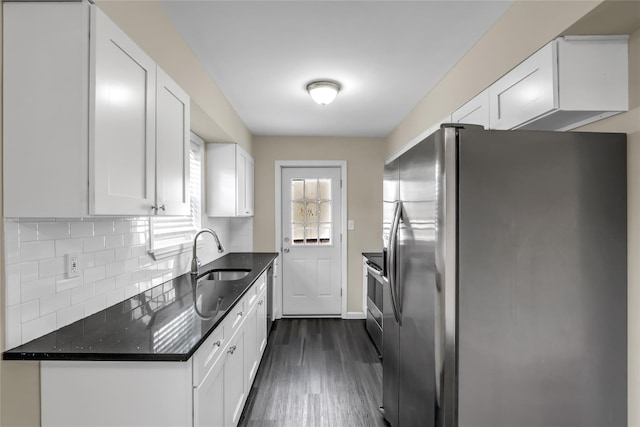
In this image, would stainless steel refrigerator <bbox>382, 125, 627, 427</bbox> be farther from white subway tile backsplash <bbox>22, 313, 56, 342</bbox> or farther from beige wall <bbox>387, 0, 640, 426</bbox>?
white subway tile backsplash <bbox>22, 313, 56, 342</bbox>

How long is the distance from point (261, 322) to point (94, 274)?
1.66m

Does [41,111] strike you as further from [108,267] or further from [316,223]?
[316,223]

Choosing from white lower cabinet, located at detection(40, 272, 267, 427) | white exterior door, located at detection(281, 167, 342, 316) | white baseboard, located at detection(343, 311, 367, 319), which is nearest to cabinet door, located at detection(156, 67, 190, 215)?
white lower cabinet, located at detection(40, 272, 267, 427)

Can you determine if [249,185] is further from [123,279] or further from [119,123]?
[119,123]

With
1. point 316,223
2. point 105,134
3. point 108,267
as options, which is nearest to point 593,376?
point 105,134

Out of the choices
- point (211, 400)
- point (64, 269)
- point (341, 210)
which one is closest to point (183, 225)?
point (64, 269)

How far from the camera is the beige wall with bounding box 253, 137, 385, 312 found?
4.40m

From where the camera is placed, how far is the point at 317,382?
2682 mm

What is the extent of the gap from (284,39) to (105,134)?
1268 mm

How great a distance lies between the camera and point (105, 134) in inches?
44.3

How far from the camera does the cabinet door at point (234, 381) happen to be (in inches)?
68.9

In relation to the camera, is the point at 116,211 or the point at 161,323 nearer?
the point at 116,211

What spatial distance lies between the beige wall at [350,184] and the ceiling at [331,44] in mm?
1232

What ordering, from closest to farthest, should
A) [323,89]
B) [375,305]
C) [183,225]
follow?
1. [323,89]
2. [183,225]
3. [375,305]
